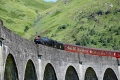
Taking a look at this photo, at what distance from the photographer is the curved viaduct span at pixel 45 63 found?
23641mm

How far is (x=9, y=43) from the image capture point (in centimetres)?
2339

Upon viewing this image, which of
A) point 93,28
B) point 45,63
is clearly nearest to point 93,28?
point 93,28

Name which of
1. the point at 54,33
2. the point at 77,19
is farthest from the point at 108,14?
the point at 54,33

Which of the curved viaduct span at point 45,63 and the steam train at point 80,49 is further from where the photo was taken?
the steam train at point 80,49

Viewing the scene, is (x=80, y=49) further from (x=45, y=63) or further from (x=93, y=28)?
(x=93, y=28)

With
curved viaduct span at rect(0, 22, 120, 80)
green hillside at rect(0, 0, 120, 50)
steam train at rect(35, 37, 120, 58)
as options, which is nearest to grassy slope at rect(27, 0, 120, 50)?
green hillside at rect(0, 0, 120, 50)

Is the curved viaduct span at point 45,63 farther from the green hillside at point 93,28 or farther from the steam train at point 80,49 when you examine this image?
the green hillside at point 93,28

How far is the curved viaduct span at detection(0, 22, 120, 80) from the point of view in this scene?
2364cm

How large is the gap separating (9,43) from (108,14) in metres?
162

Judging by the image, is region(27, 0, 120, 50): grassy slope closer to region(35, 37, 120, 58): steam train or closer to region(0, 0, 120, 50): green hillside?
region(0, 0, 120, 50): green hillside

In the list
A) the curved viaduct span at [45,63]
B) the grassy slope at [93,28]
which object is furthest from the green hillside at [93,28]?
the curved viaduct span at [45,63]

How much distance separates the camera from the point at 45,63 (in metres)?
31.4

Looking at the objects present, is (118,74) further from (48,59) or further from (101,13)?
(101,13)

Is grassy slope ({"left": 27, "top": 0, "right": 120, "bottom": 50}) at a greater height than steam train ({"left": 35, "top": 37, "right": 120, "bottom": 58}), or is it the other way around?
grassy slope ({"left": 27, "top": 0, "right": 120, "bottom": 50})
